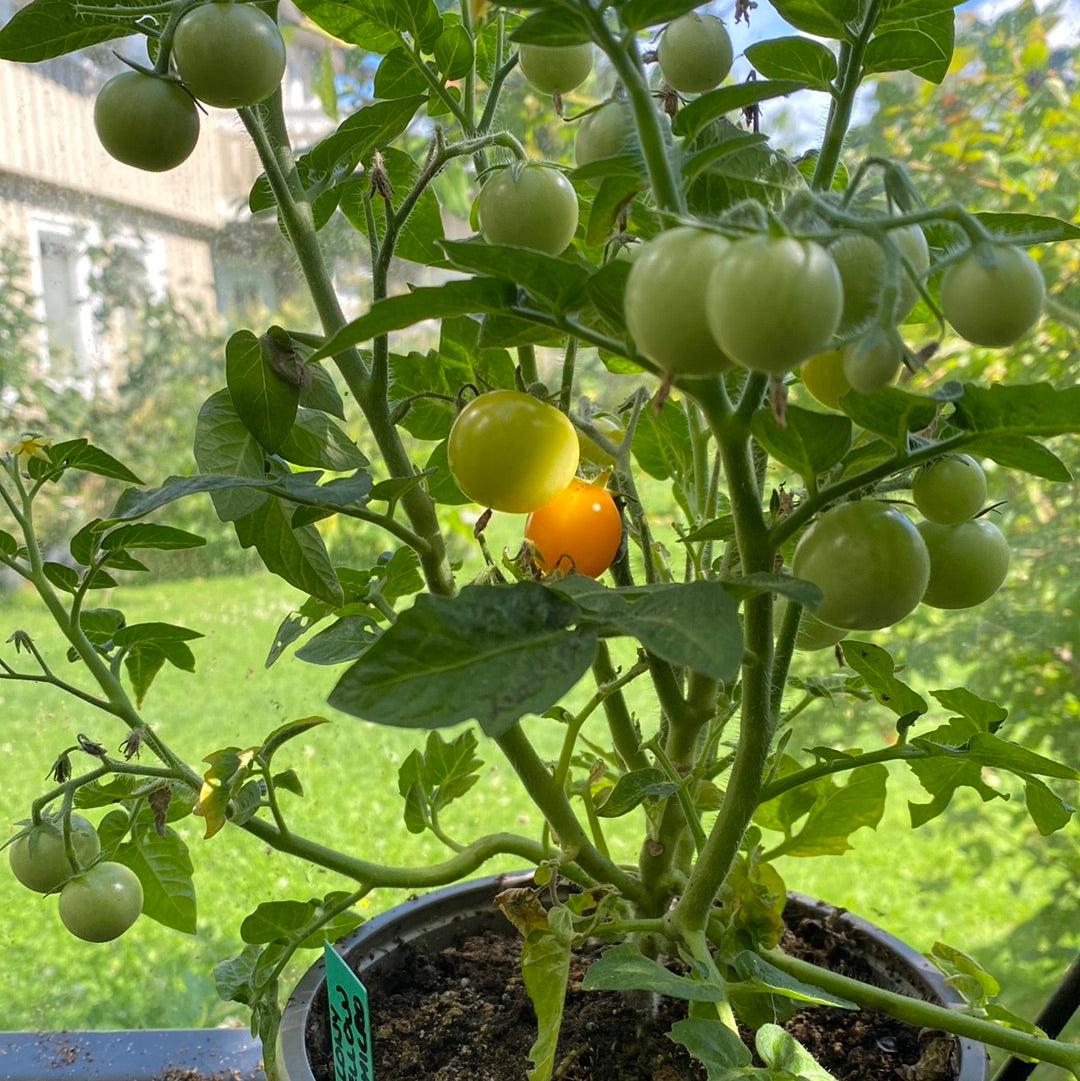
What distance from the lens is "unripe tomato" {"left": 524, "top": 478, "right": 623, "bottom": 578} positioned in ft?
1.37

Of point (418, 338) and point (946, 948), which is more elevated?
point (418, 338)

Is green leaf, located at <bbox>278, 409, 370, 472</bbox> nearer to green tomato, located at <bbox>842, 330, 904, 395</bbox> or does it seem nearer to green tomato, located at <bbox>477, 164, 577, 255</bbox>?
green tomato, located at <bbox>477, 164, 577, 255</bbox>

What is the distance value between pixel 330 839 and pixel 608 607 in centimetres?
75

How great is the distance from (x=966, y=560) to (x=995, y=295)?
135 millimetres

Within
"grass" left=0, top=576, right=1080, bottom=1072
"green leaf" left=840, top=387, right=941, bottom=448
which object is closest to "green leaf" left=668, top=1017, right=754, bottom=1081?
"green leaf" left=840, top=387, right=941, bottom=448

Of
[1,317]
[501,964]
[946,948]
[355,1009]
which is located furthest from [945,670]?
[1,317]

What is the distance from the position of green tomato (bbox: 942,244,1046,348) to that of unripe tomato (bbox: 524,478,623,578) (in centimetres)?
18

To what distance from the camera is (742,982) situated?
429mm

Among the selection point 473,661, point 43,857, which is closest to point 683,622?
point 473,661

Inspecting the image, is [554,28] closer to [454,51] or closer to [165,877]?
[454,51]

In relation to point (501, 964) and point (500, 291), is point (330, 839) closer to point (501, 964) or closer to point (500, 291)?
point (501, 964)

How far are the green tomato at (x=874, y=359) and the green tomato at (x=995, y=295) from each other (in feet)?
0.08

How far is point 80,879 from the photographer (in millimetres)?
485

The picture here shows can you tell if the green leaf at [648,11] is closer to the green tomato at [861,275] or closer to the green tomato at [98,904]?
the green tomato at [861,275]
